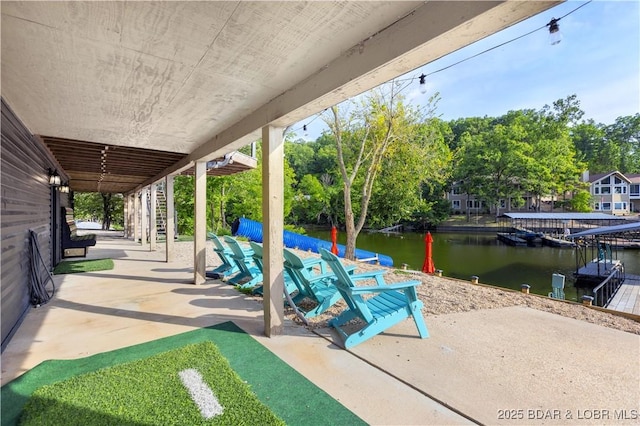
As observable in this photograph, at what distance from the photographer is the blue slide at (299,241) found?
12.1 m

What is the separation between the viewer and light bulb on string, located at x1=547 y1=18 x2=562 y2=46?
191cm

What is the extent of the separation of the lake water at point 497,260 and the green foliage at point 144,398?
1218cm

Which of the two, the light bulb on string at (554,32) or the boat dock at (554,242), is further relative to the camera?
the boat dock at (554,242)

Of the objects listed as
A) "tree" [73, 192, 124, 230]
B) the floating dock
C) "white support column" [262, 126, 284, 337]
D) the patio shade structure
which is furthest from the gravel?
"tree" [73, 192, 124, 230]

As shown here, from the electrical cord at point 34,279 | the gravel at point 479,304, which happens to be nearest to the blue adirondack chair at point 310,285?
the gravel at point 479,304

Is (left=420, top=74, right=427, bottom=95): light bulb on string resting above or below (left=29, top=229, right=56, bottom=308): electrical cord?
above

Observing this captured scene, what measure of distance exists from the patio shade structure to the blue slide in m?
7.22

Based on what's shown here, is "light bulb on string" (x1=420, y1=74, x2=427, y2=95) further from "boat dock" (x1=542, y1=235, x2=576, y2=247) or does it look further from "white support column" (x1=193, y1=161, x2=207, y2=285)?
"boat dock" (x1=542, y1=235, x2=576, y2=247)

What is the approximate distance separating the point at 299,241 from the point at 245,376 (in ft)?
33.9

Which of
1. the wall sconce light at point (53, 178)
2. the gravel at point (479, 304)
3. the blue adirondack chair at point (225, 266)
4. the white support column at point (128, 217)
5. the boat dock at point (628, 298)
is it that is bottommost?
the boat dock at point (628, 298)

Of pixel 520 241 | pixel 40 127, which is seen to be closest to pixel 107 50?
pixel 40 127

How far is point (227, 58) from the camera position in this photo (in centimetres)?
239

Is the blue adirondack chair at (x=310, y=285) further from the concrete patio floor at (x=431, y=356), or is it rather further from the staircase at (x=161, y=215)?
the staircase at (x=161, y=215)

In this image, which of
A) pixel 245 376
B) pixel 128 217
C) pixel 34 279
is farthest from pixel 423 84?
pixel 128 217
